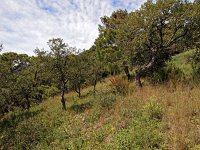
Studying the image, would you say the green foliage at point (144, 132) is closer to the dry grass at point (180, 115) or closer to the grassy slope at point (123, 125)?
the grassy slope at point (123, 125)

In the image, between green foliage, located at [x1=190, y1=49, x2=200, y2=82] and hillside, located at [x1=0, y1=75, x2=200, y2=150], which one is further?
green foliage, located at [x1=190, y1=49, x2=200, y2=82]

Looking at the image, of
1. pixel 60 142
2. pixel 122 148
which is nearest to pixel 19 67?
pixel 60 142

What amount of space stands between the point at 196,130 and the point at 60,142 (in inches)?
226

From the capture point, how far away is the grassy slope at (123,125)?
8.06m

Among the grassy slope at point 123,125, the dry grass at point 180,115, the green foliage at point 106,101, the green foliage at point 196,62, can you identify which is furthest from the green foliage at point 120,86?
the green foliage at point 196,62

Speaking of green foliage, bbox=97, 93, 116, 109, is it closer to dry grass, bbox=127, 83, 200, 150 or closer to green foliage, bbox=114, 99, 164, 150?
dry grass, bbox=127, 83, 200, 150

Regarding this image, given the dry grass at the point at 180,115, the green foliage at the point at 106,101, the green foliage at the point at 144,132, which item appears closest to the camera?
the dry grass at the point at 180,115

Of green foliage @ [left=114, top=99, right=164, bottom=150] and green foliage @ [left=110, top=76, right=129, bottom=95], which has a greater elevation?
green foliage @ [left=110, top=76, right=129, bottom=95]

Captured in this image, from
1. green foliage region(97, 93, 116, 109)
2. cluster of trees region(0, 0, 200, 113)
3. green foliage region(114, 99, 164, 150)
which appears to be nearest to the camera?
green foliage region(114, 99, 164, 150)

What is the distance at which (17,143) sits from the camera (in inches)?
503

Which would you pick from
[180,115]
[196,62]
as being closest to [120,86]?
[196,62]

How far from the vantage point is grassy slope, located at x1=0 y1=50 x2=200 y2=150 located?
8.06m

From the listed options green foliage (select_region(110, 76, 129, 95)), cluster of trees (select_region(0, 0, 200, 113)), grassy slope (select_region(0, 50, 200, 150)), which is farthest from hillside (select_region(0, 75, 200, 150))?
cluster of trees (select_region(0, 0, 200, 113))

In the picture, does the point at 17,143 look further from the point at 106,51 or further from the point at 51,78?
the point at 106,51
